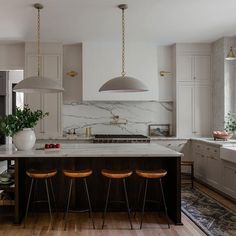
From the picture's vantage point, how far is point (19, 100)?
27.2 feet

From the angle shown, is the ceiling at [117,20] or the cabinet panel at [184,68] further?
the cabinet panel at [184,68]

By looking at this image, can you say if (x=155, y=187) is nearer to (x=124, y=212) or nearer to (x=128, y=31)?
(x=124, y=212)

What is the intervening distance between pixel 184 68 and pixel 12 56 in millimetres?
3770

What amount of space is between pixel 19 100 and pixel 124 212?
5262 millimetres

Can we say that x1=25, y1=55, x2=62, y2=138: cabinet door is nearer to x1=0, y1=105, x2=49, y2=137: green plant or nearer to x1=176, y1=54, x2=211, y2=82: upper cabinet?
x1=0, y1=105, x2=49, y2=137: green plant

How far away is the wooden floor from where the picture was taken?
3.51m

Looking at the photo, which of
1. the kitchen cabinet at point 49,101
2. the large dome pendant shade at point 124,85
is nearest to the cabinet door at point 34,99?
the kitchen cabinet at point 49,101

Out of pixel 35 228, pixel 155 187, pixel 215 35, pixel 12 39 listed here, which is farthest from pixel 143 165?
pixel 12 39

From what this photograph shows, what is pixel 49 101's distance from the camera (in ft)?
21.3

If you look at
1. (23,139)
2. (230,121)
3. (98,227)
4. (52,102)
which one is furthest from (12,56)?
(230,121)

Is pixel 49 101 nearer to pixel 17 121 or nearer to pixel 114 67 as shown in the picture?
pixel 114 67

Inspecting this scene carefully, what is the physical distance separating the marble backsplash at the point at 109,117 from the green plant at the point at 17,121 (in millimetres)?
2742

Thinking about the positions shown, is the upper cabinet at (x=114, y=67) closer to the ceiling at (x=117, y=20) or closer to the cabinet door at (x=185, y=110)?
the ceiling at (x=117, y=20)

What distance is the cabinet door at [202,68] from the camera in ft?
21.9
